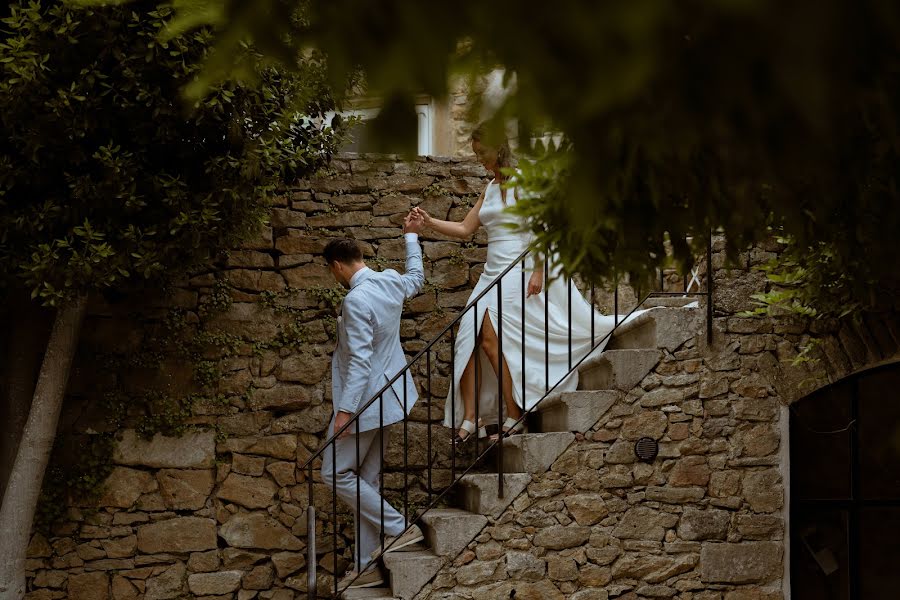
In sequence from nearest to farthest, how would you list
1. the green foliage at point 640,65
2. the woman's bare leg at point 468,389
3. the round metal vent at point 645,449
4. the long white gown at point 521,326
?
the green foliage at point 640,65
the round metal vent at point 645,449
the long white gown at point 521,326
the woman's bare leg at point 468,389

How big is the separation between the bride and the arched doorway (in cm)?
148

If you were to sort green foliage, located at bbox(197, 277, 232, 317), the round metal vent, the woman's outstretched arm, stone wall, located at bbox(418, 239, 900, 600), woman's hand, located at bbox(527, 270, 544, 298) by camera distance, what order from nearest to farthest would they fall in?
stone wall, located at bbox(418, 239, 900, 600), the round metal vent, woman's hand, located at bbox(527, 270, 544, 298), the woman's outstretched arm, green foliage, located at bbox(197, 277, 232, 317)

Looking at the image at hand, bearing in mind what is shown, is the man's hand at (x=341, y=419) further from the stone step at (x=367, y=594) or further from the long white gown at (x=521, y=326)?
the stone step at (x=367, y=594)

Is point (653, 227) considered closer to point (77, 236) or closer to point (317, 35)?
point (317, 35)

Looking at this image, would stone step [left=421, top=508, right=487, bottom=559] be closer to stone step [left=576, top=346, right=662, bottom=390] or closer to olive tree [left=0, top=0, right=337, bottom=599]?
stone step [left=576, top=346, right=662, bottom=390]

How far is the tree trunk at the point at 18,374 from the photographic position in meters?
5.32

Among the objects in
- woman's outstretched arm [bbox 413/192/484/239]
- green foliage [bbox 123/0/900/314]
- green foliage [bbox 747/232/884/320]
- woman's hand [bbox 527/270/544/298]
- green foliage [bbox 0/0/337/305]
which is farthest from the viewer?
woman's outstretched arm [bbox 413/192/484/239]

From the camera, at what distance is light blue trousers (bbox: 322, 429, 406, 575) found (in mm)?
4820

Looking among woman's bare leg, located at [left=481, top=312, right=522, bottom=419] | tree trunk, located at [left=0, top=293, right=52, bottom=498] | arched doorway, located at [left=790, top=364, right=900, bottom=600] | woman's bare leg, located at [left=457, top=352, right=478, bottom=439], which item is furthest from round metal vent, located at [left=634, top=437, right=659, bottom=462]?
tree trunk, located at [left=0, top=293, right=52, bottom=498]

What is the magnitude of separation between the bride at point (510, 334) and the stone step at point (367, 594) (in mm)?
886

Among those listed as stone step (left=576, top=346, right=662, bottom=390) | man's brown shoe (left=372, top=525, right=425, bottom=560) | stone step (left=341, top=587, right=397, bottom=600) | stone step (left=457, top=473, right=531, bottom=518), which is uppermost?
stone step (left=576, top=346, right=662, bottom=390)

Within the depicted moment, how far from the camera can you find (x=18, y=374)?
5340 millimetres

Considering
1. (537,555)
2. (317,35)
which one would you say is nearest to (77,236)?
(537,555)

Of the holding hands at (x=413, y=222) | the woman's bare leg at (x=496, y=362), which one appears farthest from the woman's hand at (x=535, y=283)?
the holding hands at (x=413, y=222)
